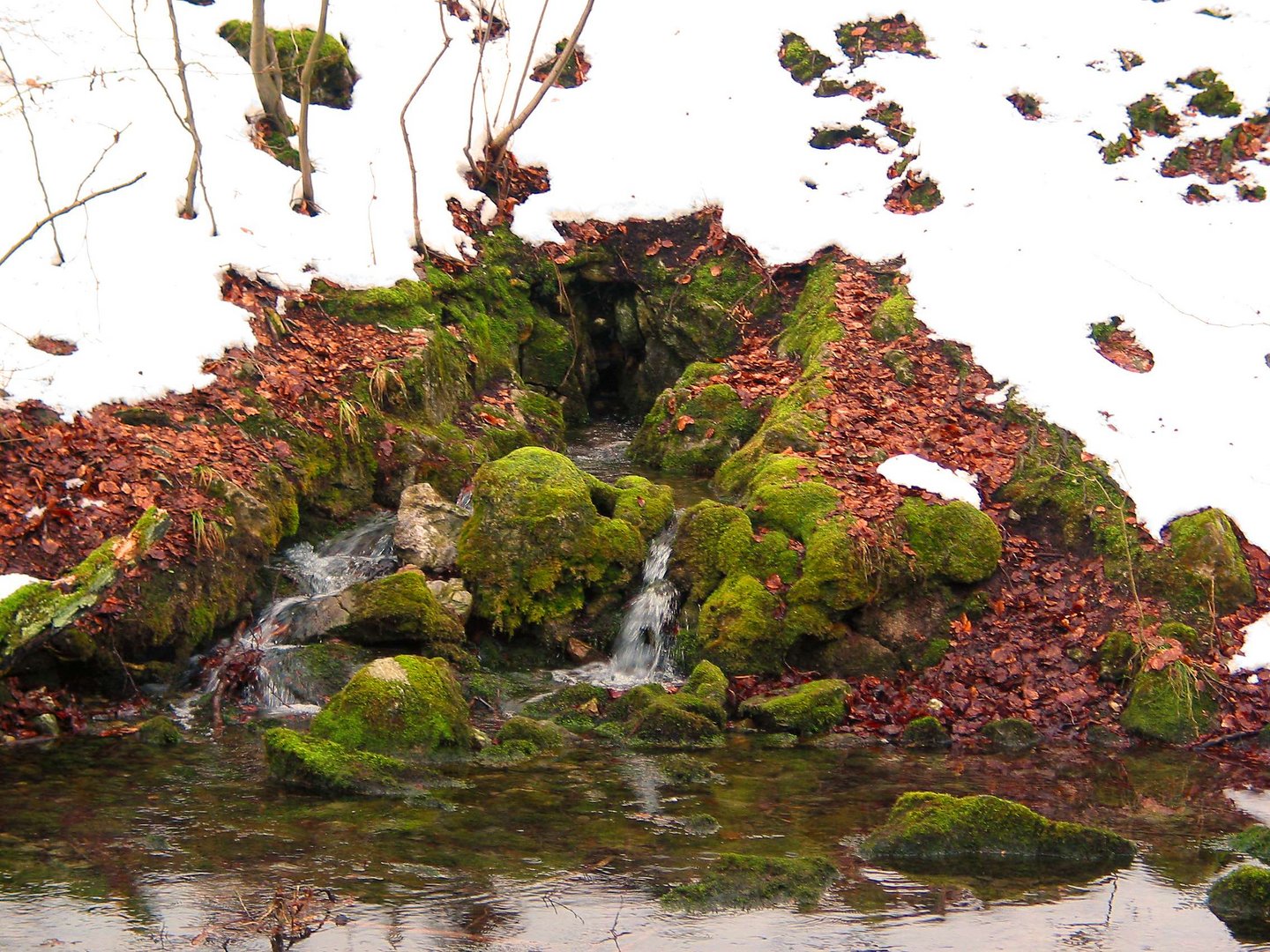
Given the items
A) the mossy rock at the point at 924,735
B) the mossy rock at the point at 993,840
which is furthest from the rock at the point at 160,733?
the mossy rock at the point at 924,735

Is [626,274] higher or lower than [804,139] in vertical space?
lower

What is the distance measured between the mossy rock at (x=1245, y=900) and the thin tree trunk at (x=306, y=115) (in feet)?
40.4

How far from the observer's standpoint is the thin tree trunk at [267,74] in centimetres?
1434

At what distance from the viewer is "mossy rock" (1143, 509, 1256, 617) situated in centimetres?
945

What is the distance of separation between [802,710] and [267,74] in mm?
11641

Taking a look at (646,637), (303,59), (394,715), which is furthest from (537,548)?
(303,59)

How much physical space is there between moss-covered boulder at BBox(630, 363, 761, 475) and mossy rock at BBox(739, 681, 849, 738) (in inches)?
173

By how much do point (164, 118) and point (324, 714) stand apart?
32.6 feet

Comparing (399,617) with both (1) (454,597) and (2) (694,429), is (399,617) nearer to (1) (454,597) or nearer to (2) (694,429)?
(1) (454,597)

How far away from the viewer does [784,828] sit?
657cm

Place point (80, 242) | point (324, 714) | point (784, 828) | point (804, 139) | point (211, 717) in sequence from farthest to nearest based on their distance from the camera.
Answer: point (804, 139)
point (80, 242)
point (211, 717)
point (324, 714)
point (784, 828)

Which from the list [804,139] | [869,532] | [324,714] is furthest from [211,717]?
[804,139]

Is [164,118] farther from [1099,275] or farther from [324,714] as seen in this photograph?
[1099,275]

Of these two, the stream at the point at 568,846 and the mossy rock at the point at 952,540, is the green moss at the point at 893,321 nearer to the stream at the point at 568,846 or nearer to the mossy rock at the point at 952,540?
the mossy rock at the point at 952,540
